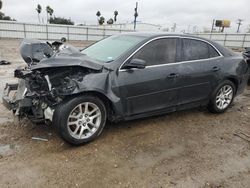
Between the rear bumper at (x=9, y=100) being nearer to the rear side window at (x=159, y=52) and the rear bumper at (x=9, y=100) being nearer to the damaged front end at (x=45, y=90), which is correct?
the damaged front end at (x=45, y=90)

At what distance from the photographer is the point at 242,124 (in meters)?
4.91

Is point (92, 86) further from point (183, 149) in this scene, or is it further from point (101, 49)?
point (183, 149)

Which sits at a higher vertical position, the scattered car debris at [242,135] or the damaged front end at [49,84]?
the damaged front end at [49,84]

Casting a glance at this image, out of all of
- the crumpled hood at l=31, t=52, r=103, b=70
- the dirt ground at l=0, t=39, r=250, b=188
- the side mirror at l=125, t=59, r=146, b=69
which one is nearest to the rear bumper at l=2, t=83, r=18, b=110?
the dirt ground at l=0, t=39, r=250, b=188

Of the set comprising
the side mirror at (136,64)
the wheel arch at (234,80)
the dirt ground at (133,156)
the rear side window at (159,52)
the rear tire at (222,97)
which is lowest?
the dirt ground at (133,156)

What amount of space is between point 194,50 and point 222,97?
1330 millimetres

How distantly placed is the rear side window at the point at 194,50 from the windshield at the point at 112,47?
2.88ft

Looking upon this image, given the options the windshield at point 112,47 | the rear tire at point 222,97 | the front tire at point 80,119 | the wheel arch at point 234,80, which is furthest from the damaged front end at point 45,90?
the wheel arch at point 234,80

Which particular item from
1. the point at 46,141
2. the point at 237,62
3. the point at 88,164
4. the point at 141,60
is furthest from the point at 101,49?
the point at 237,62

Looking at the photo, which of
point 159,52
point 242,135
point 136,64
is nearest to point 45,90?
point 136,64

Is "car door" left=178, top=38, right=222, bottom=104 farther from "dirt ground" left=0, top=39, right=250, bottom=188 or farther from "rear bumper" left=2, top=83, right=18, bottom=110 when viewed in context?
"rear bumper" left=2, top=83, right=18, bottom=110

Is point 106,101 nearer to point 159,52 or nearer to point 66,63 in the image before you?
point 66,63

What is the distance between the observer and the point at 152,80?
13.3 ft

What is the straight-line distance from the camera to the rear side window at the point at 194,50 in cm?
453
